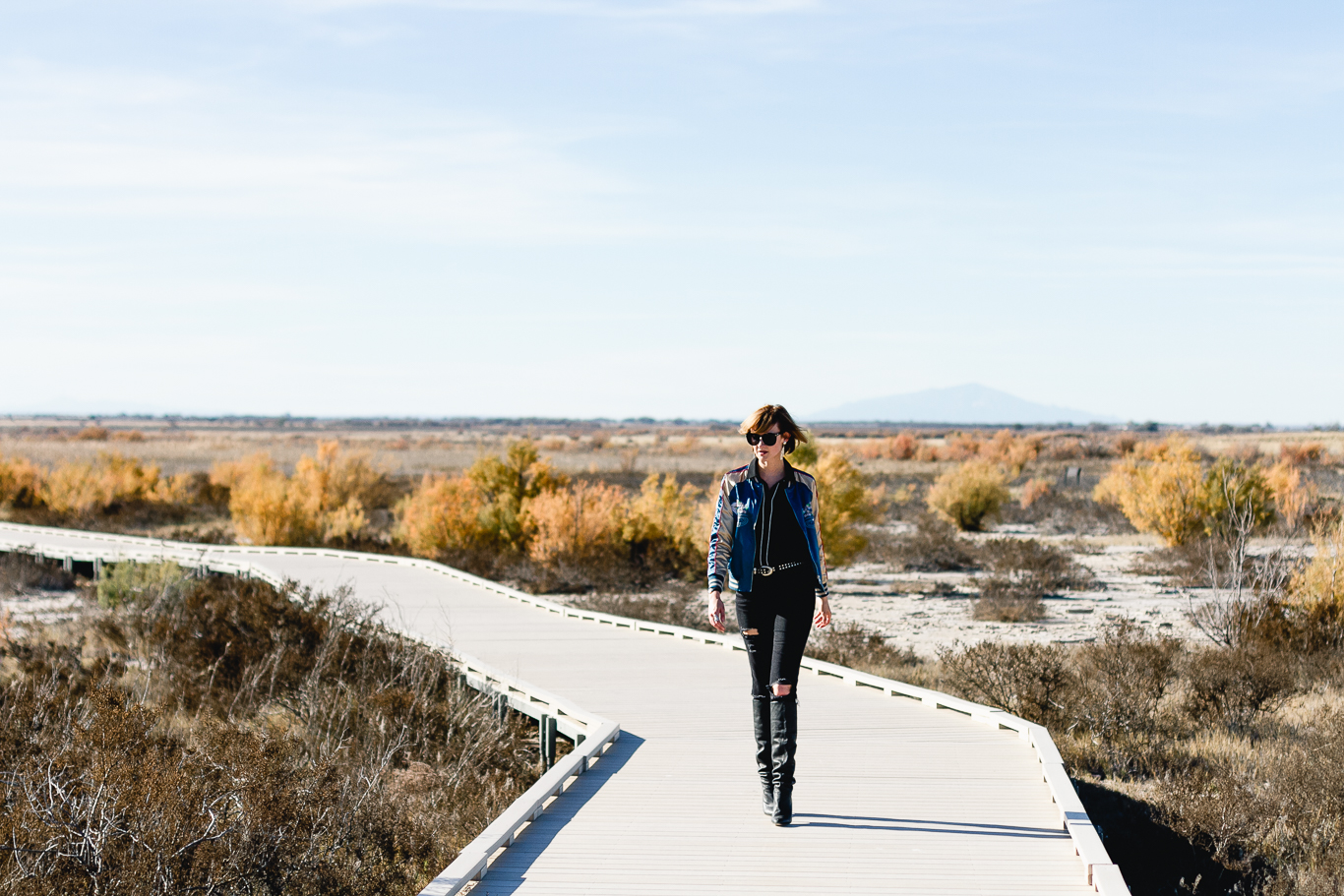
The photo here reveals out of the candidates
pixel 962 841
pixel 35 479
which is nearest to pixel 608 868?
pixel 962 841

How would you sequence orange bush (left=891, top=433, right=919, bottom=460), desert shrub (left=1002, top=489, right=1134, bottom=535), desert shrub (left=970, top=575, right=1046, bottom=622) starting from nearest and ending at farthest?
desert shrub (left=970, top=575, right=1046, bottom=622) < desert shrub (left=1002, top=489, right=1134, bottom=535) < orange bush (left=891, top=433, right=919, bottom=460)

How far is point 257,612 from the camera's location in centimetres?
1160

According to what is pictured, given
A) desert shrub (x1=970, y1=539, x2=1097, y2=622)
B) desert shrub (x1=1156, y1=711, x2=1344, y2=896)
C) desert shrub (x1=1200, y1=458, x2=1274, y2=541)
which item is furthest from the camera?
desert shrub (x1=1200, y1=458, x2=1274, y2=541)

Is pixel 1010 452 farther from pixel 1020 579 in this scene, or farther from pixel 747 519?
pixel 747 519

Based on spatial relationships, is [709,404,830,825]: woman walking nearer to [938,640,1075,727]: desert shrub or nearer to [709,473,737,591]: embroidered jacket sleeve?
[709,473,737,591]: embroidered jacket sleeve

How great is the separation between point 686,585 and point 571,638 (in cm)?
657

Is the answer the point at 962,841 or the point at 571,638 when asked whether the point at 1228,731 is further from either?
the point at 571,638

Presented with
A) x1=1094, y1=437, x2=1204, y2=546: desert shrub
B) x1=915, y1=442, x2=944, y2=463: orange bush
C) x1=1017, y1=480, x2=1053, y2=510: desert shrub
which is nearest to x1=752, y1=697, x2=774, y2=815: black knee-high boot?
x1=1094, y1=437, x2=1204, y2=546: desert shrub

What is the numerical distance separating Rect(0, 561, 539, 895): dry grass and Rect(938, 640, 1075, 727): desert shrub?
3855 millimetres

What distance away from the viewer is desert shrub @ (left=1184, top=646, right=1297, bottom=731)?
9.55 meters

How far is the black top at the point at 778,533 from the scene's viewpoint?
5578 mm

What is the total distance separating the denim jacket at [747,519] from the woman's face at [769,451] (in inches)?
1.9

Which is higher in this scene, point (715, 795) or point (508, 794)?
point (715, 795)

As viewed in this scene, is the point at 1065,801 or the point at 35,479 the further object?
the point at 35,479
